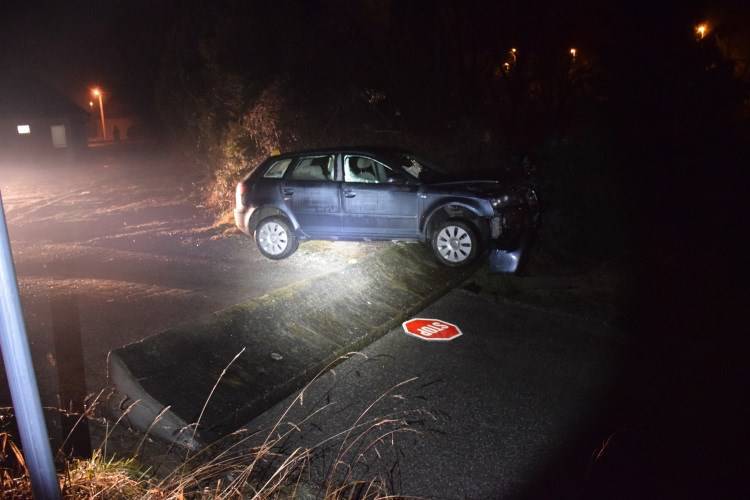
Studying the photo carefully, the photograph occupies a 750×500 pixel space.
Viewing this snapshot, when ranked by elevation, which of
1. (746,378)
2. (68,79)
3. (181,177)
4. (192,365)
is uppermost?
(68,79)

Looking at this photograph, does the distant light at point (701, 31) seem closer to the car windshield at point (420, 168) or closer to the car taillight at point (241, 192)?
the car windshield at point (420, 168)

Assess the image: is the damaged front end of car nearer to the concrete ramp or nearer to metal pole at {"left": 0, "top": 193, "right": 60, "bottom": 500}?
the concrete ramp

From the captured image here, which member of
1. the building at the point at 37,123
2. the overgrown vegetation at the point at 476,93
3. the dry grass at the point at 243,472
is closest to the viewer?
the dry grass at the point at 243,472

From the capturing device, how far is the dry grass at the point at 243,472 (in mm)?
3201

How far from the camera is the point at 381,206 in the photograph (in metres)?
8.18

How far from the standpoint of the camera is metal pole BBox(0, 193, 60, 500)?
2.15m

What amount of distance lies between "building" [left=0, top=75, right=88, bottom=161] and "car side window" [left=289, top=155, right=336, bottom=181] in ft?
101

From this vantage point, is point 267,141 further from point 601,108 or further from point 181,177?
point 181,177

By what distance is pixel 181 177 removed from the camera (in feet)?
73.1

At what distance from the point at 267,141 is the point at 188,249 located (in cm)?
413

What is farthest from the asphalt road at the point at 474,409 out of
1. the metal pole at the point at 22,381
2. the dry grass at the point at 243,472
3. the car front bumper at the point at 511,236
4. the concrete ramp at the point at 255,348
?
the metal pole at the point at 22,381

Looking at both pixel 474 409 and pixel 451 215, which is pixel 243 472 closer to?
pixel 474 409

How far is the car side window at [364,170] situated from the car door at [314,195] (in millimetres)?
222

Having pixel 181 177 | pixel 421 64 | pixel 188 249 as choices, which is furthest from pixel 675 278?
pixel 181 177
